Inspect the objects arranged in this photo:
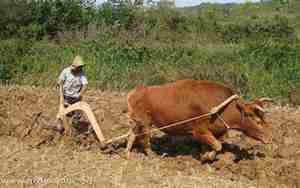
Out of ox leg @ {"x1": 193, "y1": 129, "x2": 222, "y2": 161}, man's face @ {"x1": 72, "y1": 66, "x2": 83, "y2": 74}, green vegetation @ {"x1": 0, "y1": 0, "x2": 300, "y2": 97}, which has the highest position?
man's face @ {"x1": 72, "y1": 66, "x2": 83, "y2": 74}

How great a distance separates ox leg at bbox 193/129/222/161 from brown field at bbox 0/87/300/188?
14 cm

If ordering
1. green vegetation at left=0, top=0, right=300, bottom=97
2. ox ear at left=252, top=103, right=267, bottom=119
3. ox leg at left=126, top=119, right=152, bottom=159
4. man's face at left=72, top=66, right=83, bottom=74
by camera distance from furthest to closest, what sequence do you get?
green vegetation at left=0, top=0, right=300, bottom=97
man's face at left=72, top=66, right=83, bottom=74
ox leg at left=126, top=119, right=152, bottom=159
ox ear at left=252, top=103, right=267, bottom=119

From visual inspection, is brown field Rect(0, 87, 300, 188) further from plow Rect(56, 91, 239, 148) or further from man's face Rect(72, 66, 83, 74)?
man's face Rect(72, 66, 83, 74)

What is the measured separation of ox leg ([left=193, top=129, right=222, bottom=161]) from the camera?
8422mm

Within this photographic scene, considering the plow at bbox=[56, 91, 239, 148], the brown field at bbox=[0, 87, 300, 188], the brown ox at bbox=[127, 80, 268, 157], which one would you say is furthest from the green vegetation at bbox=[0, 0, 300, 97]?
the plow at bbox=[56, 91, 239, 148]

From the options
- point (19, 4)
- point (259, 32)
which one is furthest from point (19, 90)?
point (259, 32)

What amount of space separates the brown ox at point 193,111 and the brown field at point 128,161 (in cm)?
40

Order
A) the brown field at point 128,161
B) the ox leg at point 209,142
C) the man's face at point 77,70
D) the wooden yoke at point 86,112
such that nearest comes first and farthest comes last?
the brown field at point 128,161 < the ox leg at point 209,142 < the wooden yoke at point 86,112 < the man's face at point 77,70

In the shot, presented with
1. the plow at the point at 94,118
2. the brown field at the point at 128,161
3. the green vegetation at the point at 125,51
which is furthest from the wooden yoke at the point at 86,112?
the green vegetation at the point at 125,51

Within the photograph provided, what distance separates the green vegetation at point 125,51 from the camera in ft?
52.7

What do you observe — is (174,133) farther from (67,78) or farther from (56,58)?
(56,58)

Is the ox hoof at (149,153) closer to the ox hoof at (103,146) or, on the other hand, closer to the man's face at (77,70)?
the ox hoof at (103,146)

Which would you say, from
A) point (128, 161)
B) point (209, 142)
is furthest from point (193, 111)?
point (128, 161)

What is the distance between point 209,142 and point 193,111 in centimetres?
53
